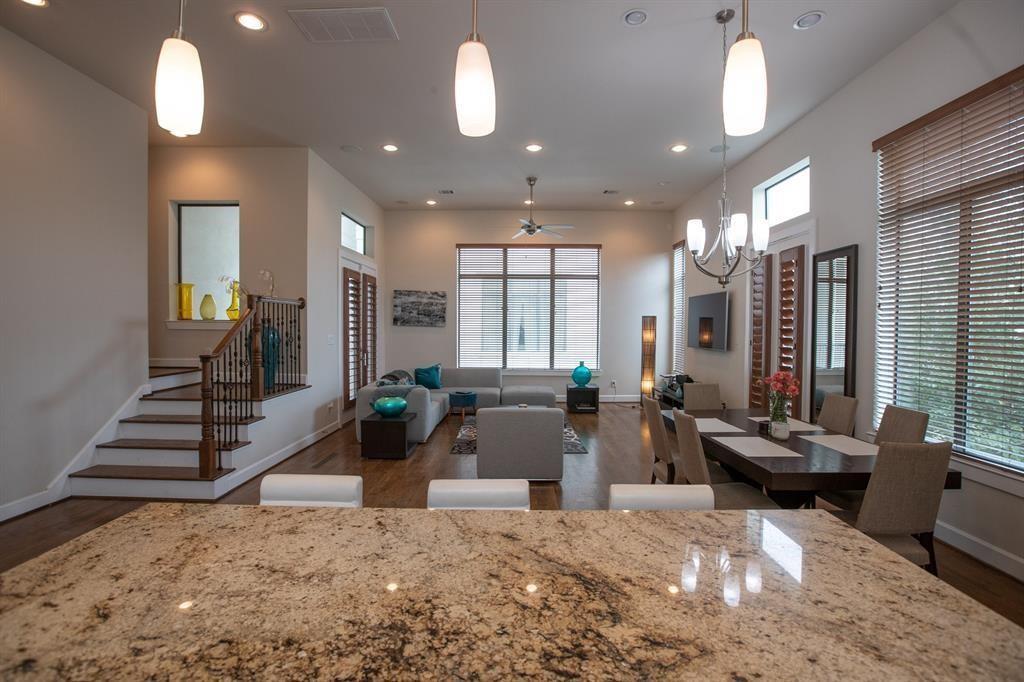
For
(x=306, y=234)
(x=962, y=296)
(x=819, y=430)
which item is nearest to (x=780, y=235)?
(x=962, y=296)

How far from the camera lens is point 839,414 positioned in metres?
3.40

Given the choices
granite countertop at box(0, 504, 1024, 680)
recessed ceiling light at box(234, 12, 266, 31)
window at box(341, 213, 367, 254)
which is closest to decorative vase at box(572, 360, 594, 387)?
window at box(341, 213, 367, 254)

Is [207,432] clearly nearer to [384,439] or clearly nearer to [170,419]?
[170,419]

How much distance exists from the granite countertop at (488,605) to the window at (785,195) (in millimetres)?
4160

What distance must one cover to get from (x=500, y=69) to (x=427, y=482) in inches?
143

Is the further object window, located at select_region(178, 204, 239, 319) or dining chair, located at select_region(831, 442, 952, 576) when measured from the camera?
window, located at select_region(178, 204, 239, 319)

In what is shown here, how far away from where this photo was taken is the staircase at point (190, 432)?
377cm

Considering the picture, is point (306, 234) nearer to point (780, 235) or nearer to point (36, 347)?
point (36, 347)

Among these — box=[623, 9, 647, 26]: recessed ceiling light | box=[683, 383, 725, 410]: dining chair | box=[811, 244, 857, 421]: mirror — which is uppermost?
box=[623, 9, 647, 26]: recessed ceiling light

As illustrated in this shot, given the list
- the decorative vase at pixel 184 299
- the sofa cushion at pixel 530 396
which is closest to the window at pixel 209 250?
the decorative vase at pixel 184 299

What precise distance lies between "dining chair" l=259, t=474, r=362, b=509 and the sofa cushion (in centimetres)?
557

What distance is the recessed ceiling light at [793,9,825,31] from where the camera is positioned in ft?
9.99

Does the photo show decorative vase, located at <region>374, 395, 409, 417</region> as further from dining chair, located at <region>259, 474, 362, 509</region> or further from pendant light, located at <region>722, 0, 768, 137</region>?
pendant light, located at <region>722, 0, 768, 137</region>

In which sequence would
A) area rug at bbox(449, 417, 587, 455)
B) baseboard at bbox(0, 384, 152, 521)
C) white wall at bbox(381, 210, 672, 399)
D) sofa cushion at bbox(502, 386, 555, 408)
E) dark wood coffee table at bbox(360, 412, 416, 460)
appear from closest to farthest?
baseboard at bbox(0, 384, 152, 521)
dark wood coffee table at bbox(360, 412, 416, 460)
area rug at bbox(449, 417, 587, 455)
sofa cushion at bbox(502, 386, 555, 408)
white wall at bbox(381, 210, 672, 399)
